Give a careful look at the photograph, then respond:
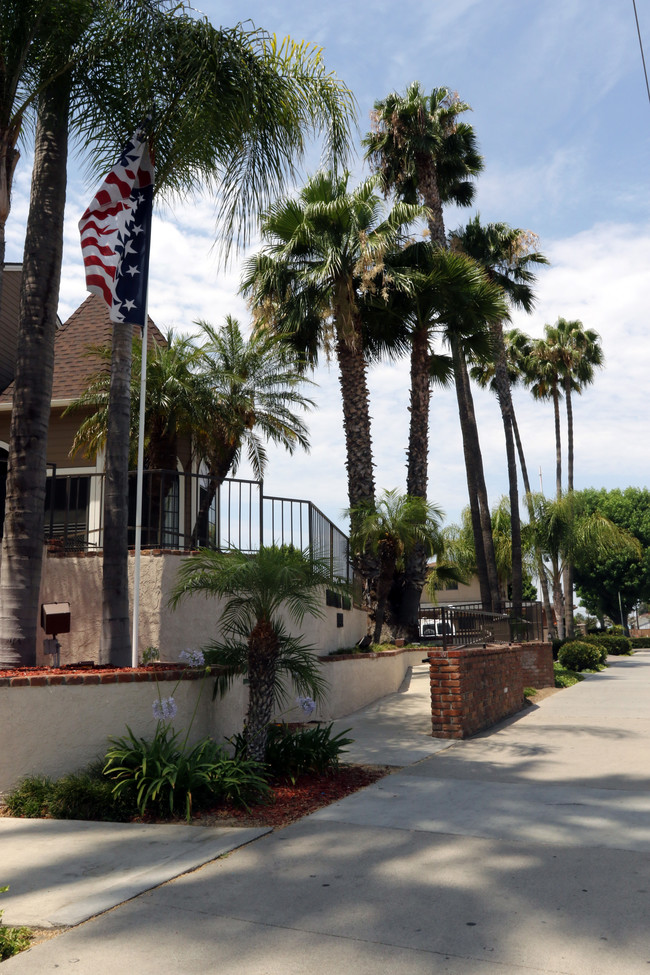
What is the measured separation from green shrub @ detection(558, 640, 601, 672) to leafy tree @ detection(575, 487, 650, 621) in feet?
103

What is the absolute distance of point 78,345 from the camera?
16.4 metres

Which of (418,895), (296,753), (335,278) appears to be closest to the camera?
(418,895)

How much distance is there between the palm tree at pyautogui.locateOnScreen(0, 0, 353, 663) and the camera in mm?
8453

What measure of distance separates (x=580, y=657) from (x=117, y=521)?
57.5 ft

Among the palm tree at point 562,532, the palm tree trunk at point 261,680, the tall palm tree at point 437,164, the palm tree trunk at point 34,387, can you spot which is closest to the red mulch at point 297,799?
the palm tree trunk at point 261,680

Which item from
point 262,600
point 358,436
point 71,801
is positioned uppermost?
point 358,436

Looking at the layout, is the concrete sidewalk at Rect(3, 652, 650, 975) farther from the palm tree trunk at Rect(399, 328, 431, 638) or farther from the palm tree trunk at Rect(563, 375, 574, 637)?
the palm tree trunk at Rect(563, 375, 574, 637)

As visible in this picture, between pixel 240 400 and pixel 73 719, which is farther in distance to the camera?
pixel 240 400

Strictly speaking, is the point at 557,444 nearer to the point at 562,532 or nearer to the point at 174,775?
the point at 562,532

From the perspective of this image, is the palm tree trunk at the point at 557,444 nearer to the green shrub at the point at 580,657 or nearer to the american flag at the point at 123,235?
the green shrub at the point at 580,657

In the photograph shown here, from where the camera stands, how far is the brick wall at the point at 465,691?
33.0 ft

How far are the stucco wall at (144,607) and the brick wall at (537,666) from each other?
28.9 ft

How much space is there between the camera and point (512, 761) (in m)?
8.73

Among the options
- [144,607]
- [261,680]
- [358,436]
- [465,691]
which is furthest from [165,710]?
[358,436]
